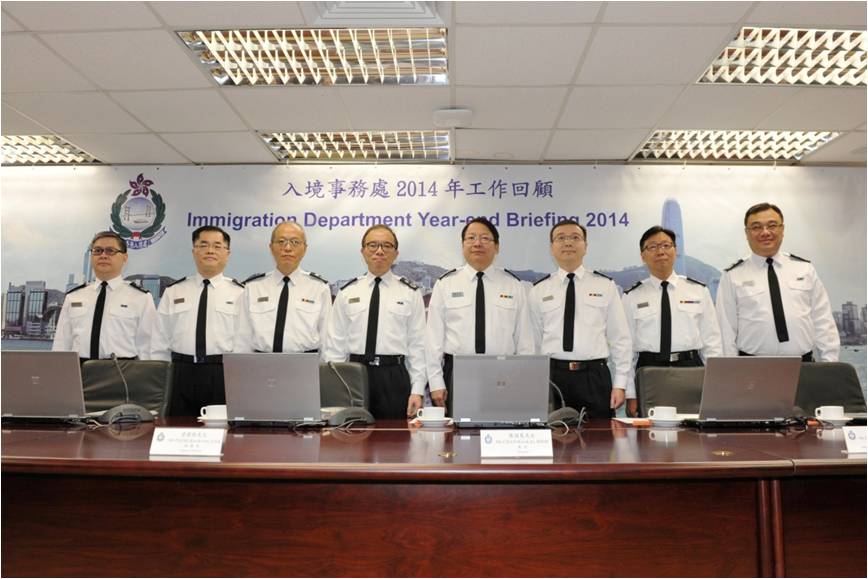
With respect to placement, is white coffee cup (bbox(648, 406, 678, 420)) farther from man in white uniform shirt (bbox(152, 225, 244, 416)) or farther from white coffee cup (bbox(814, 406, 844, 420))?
man in white uniform shirt (bbox(152, 225, 244, 416))

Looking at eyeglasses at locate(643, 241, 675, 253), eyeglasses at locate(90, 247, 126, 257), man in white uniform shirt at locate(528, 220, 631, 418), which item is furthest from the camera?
eyeglasses at locate(90, 247, 126, 257)

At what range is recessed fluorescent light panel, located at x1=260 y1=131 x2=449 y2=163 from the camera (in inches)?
188

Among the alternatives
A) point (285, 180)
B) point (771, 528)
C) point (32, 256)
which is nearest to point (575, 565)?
point (771, 528)

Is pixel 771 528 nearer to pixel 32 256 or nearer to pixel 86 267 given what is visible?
pixel 86 267

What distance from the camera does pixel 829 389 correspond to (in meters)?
2.84

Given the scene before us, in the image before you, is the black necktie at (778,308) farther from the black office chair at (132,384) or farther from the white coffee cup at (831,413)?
the black office chair at (132,384)

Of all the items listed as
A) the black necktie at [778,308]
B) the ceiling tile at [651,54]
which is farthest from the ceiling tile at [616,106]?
the black necktie at [778,308]

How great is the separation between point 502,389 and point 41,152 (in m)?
4.97

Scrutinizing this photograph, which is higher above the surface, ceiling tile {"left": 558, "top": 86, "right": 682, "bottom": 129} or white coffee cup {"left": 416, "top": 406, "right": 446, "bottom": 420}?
ceiling tile {"left": 558, "top": 86, "right": 682, "bottom": 129}

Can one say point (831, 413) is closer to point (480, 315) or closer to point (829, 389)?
point (829, 389)

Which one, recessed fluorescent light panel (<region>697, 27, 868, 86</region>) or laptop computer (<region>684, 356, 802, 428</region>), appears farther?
recessed fluorescent light panel (<region>697, 27, 868, 86</region>)

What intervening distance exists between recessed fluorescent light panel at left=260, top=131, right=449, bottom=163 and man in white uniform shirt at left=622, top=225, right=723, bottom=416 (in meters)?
1.95

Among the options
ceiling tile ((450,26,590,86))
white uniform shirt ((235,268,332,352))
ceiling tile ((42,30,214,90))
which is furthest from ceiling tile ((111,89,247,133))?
ceiling tile ((450,26,590,86))

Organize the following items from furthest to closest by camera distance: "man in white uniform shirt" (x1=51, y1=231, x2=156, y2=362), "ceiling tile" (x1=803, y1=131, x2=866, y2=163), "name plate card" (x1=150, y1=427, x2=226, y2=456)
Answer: "ceiling tile" (x1=803, y1=131, x2=866, y2=163), "man in white uniform shirt" (x1=51, y1=231, x2=156, y2=362), "name plate card" (x1=150, y1=427, x2=226, y2=456)
